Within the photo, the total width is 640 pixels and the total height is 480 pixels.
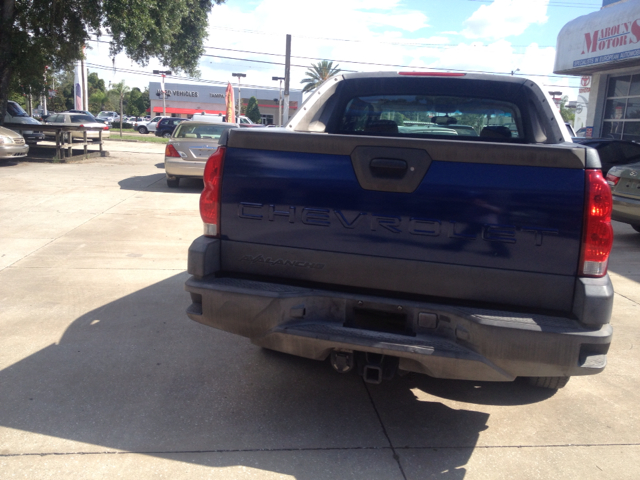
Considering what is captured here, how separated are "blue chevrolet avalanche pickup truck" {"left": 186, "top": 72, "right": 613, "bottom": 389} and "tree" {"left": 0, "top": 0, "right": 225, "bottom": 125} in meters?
14.8

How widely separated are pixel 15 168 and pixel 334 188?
1550 centimetres

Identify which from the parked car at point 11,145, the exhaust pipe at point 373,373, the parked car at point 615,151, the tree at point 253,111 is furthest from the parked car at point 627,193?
the tree at point 253,111

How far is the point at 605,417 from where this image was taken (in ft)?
11.7

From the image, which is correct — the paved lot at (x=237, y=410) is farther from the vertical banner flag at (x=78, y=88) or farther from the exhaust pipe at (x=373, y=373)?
the vertical banner flag at (x=78, y=88)

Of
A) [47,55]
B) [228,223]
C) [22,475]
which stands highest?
[47,55]

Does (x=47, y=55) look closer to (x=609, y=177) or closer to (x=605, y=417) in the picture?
(x=609, y=177)

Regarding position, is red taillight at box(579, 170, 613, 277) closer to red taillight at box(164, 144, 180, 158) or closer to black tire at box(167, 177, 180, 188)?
red taillight at box(164, 144, 180, 158)

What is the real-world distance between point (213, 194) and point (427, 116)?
2.28 m

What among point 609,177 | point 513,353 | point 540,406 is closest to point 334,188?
point 513,353

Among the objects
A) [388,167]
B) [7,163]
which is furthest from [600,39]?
[388,167]

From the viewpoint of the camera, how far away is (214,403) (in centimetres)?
351

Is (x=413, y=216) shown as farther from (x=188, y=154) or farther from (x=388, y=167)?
(x=188, y=154)

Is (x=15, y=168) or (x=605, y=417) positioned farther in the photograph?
(x=15, y=168)

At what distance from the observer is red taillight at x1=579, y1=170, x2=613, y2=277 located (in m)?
2.62
